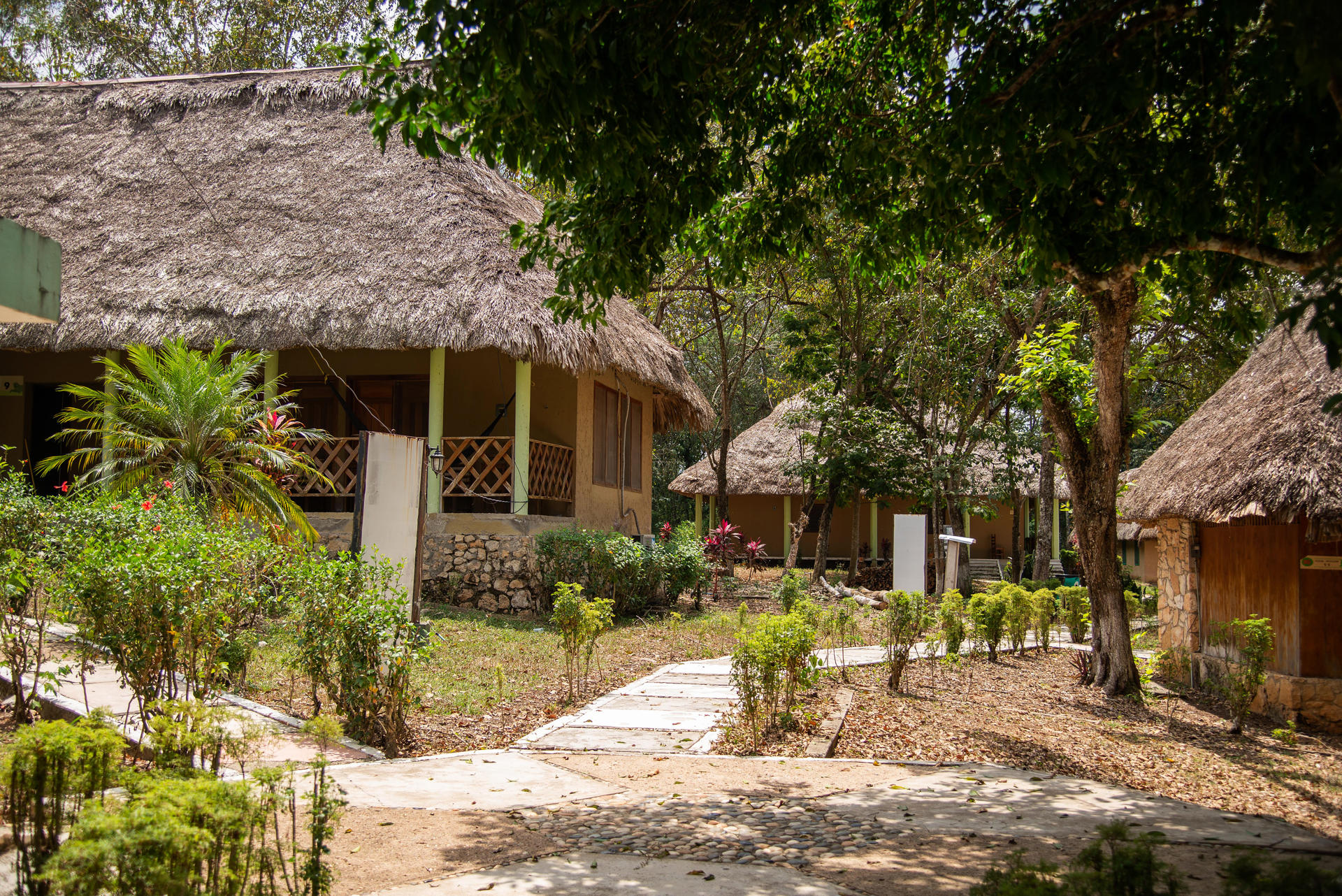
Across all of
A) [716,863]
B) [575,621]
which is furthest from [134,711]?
[716,863]

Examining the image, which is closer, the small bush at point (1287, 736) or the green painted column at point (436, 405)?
the small bush at point (1287, 736)

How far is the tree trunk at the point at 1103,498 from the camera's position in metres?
8.31

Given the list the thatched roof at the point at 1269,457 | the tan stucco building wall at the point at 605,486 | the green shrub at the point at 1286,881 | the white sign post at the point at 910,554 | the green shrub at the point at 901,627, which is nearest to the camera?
the green shrub at the point at 1286,881

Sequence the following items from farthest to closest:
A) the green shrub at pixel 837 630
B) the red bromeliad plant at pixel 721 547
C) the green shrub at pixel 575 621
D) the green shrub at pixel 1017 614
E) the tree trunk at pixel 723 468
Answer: the tree trunk at pixel 723 468, the red bromeliad plant at pixel 721 547, the green shrub at pixel 1017 614, the green shrub at pixel 837 630, the green shrub at pixel 575 621

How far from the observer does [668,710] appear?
281 inches

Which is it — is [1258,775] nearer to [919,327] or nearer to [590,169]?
[590,169]

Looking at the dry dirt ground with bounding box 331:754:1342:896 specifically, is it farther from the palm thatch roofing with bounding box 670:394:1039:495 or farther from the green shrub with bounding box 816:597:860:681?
the palm thatch roofing with bounding box 670:394:1039:495

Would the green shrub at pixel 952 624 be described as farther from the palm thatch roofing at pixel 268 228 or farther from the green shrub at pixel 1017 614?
the palm thatch roofing at pixel 268 228

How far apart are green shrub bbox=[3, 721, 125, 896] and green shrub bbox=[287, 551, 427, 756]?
2111 millimetres

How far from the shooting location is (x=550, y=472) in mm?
12797

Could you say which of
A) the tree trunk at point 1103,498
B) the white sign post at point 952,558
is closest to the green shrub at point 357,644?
the tree trunk at point 1103,498

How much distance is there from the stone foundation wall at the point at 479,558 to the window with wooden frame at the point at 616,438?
2.95m

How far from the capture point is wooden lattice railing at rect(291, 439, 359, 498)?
11.8 metres

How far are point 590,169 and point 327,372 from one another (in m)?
9.27
